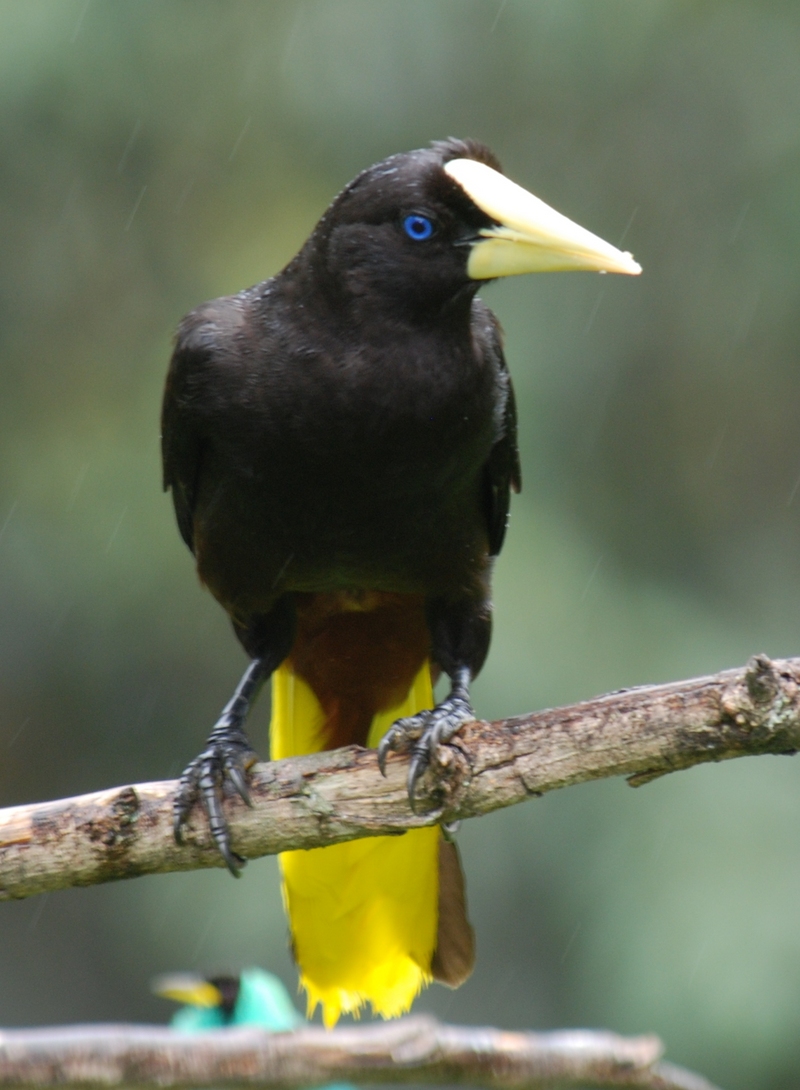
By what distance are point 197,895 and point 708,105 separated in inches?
138

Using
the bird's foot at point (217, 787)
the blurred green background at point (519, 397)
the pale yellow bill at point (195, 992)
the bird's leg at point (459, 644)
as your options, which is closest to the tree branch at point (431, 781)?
the bird's foot at point (217, 787)

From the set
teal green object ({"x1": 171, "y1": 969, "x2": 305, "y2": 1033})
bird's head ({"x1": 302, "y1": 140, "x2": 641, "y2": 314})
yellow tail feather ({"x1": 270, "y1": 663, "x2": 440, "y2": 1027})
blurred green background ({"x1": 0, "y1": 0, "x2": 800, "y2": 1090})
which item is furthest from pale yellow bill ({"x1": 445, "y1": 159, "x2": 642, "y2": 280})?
teal green object ({"x1": 171, "y1": 969, "x2": 305, "y2": 1033})

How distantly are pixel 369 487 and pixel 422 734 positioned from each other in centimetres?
52

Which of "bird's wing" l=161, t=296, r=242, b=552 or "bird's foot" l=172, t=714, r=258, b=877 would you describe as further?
"bird's wing" l=161, t=296, r=242, b=552

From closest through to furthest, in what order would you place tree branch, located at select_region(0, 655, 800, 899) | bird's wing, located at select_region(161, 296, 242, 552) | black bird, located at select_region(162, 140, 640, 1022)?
tree branch, located at select_region(0, 655, 800, 899), black bird, located at select_region(162, 140, 640, 1022), bird's wing, located at select_region(161, 296, 242, 552)

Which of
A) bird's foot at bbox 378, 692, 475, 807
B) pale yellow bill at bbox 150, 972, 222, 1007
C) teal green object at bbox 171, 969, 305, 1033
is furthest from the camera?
pale yellow bill at bbox 150, 972, 222, 1007

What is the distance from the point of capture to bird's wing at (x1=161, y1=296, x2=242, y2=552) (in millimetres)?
3102

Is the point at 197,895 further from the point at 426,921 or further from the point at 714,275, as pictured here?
the point at 714,275

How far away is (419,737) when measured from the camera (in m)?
2.79

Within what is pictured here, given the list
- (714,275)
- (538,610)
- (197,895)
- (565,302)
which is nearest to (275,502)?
(538,610)

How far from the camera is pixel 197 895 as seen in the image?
184 inches

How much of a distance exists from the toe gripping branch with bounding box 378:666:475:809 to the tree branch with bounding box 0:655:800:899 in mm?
28

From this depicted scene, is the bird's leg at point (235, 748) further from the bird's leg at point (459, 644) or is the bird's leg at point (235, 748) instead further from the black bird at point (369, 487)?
the bird's leg at point (459, 644)

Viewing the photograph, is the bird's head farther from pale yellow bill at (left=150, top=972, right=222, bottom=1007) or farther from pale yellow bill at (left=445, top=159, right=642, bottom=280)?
pale yellow bill at (left=150, top=972, right=222, bottom=1007)
